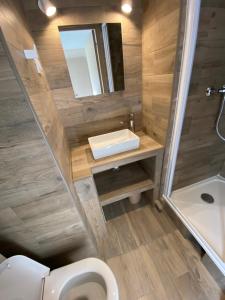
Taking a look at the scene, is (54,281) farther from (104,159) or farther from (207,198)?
(207,198)

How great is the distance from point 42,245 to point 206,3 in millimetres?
2019

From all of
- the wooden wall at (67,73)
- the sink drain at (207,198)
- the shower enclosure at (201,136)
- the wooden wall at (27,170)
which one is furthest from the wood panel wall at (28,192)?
the sink drain at (207,198)

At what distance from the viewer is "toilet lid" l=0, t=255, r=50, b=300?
2.53ft

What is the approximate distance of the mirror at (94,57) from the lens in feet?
3.96

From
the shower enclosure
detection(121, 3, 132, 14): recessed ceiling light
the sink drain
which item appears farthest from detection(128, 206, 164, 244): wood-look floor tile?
detection(121, 3, 132, 14): recessed ceiling light

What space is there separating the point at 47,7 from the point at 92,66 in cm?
49

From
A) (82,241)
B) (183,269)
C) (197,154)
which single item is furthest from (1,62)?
(183,269)

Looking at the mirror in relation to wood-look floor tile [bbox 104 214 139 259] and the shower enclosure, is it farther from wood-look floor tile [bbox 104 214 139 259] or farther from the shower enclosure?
wood-look floor tile [bbox 104 214 139 259]

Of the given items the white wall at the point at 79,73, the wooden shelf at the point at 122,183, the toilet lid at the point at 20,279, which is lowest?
the wooden shelf at the point at 122,183

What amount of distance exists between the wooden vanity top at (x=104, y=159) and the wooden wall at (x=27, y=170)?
28 centimetres

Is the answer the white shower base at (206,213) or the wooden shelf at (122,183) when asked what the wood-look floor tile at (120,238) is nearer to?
the wooden shelf at (122,183)

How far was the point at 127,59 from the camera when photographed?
4.50 ft

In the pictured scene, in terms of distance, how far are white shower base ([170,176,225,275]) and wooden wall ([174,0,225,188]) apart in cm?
11

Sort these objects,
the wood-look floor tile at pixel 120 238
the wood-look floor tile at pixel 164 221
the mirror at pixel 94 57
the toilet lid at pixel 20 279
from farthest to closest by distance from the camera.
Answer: the wood-look floor tile at pixel 164 221, the wood-look floor tile at pixel 120 238, the mirror at pixel 94 57, the toilet lid at pixel 20 279
